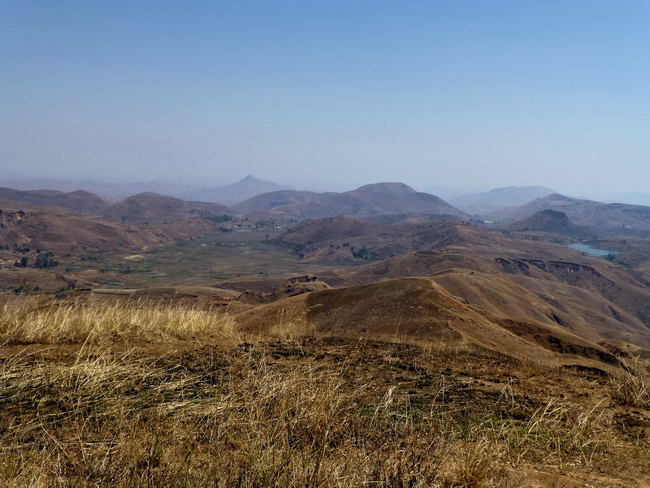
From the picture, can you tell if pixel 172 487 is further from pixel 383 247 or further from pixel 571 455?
pixel 383 247

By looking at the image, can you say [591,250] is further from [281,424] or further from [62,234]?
[281,424]

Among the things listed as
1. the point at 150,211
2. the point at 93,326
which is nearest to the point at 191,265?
the point at 93,326

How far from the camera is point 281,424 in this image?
11.6 ft

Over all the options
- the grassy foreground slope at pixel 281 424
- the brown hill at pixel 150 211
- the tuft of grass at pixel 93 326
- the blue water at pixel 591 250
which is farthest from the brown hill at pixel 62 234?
the blue water at pixel 591 250

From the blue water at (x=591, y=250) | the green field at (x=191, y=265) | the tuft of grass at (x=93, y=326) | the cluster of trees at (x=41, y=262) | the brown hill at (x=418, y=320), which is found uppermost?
the tuft of grass at (x=93, y=326)

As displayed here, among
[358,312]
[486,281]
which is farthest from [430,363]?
[486,281]

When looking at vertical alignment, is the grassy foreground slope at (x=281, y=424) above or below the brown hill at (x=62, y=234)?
above

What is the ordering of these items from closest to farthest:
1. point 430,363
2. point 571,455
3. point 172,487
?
point 172,487, point 571,455, point 430,363

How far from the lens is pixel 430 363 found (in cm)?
693

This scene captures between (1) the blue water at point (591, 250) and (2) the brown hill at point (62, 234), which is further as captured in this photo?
(1) the blue water at point (591, 250)

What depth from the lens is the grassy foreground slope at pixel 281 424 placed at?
2.93 meters

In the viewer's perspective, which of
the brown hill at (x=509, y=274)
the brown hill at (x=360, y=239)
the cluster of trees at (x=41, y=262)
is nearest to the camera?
the brown hill at (x=509, y=274)

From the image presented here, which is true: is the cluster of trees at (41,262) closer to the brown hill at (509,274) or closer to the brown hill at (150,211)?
the brown hill at (509,274)

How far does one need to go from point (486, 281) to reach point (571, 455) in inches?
1419
